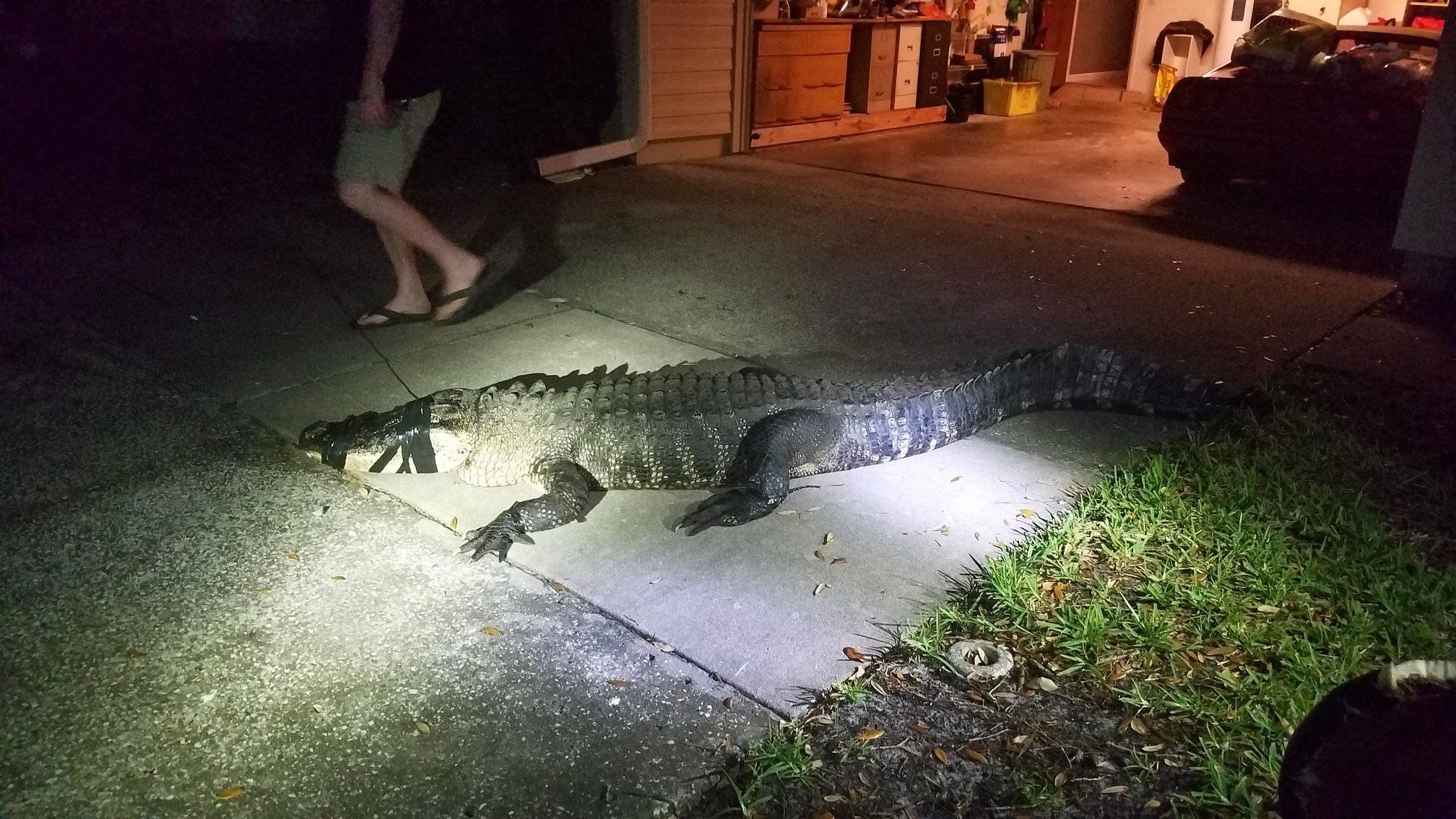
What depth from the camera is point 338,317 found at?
5.49 meters

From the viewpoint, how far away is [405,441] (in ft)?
12.2

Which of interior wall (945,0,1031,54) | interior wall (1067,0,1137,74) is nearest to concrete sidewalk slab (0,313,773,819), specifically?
interior wall (945,0,1031,54)

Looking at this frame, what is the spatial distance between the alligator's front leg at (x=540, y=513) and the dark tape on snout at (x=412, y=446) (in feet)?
1.43

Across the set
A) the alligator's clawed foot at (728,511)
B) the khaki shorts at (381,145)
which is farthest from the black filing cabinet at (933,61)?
the alligator's clawed foot at (728,511)

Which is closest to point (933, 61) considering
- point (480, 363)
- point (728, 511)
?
point (480, 363)

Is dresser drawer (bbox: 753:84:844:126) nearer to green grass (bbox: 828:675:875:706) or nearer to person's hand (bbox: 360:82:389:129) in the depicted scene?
person's hand (bbox: 360:82:389:129)

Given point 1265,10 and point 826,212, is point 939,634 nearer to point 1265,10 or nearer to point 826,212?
point 826,212

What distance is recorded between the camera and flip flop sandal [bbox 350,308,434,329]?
5.34 meters

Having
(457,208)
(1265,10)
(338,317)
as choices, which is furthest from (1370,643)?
(1265,10)

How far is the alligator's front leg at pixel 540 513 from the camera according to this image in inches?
130

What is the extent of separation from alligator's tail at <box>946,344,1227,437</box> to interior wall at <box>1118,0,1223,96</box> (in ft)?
42.9

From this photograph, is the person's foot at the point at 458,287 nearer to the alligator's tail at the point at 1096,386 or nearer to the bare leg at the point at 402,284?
the bare leg at the point at 402,284

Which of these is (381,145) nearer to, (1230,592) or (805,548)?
(805,548)

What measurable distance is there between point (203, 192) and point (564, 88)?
3458 mm
